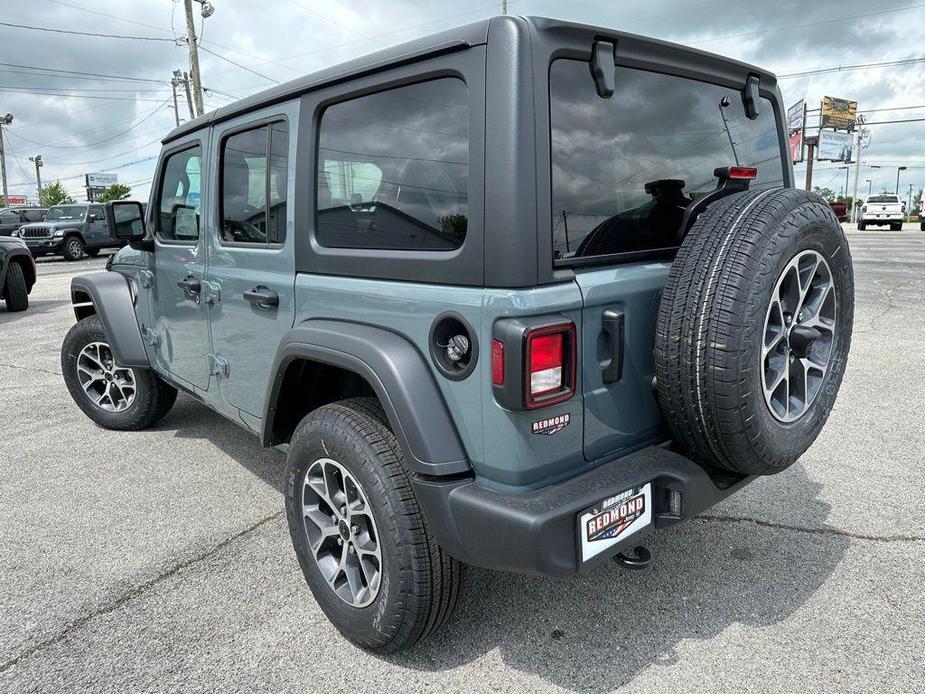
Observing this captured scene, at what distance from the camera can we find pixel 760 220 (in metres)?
1.97

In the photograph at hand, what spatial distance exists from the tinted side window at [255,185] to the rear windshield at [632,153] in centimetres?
118

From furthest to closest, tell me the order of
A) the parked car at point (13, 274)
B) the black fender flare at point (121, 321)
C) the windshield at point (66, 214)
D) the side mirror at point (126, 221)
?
the windshield at point (66, 214), the parked car at point (13, 274), the black fender flare at point (121, 321), the side mirror at point (126, 221)

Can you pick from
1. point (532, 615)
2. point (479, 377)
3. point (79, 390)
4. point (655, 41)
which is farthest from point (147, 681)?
point (79, 390)

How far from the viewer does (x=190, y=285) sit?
3273mm

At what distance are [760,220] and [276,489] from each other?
2739 mm

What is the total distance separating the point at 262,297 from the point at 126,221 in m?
1.68

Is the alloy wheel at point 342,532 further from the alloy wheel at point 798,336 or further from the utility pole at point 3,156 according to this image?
the utility pole at point 3,156

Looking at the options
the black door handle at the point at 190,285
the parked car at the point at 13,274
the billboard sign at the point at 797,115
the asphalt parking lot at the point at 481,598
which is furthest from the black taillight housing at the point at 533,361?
the billboard sign at the point at 797,115

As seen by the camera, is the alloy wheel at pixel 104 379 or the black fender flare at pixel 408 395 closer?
the black fender flare at pixel 408 395

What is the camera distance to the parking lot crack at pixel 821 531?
2.92 metres

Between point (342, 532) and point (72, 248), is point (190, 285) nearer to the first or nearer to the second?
point (342, 532)

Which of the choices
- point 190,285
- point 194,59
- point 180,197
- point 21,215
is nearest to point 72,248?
point 21,215

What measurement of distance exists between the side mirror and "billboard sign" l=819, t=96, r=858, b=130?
221ft

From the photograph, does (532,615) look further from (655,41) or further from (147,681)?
(655,41)
